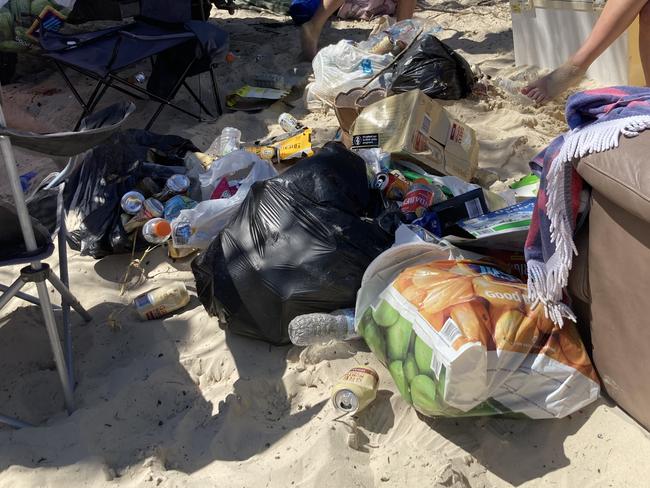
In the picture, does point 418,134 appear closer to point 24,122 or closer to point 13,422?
point 13,422

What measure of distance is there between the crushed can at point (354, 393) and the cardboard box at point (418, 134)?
1.35m

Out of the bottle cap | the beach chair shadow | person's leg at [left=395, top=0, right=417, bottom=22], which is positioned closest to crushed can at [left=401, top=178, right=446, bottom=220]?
the beach chair shadow

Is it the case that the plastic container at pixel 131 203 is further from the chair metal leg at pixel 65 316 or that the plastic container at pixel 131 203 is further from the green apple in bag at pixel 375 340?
the green apple in bag at pixel 375 340

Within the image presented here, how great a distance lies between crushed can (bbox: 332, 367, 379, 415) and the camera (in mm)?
1998

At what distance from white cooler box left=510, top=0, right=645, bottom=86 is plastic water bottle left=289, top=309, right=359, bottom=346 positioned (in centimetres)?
241

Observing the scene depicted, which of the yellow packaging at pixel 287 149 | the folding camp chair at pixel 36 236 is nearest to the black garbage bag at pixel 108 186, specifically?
the yellow packaging at pixel 287 149

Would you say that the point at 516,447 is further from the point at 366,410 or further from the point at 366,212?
the point at 366,212

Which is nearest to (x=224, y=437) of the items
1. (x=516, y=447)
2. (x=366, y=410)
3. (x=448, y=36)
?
(x=366, y=410)

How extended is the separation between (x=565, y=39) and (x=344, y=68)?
4.65ft

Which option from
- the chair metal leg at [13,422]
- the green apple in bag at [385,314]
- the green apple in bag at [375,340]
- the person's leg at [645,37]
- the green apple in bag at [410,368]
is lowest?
the chair metal leg at [13,422]

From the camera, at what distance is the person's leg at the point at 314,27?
5082 mm

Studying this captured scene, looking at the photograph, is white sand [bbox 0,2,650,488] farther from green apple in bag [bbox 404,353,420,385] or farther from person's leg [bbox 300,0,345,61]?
person's leg [bbox 300,0,345,61]

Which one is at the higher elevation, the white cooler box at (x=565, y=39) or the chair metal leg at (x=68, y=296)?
the white cooler box at (x=565, y=39)

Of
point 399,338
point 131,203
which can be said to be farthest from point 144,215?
point 399,338
